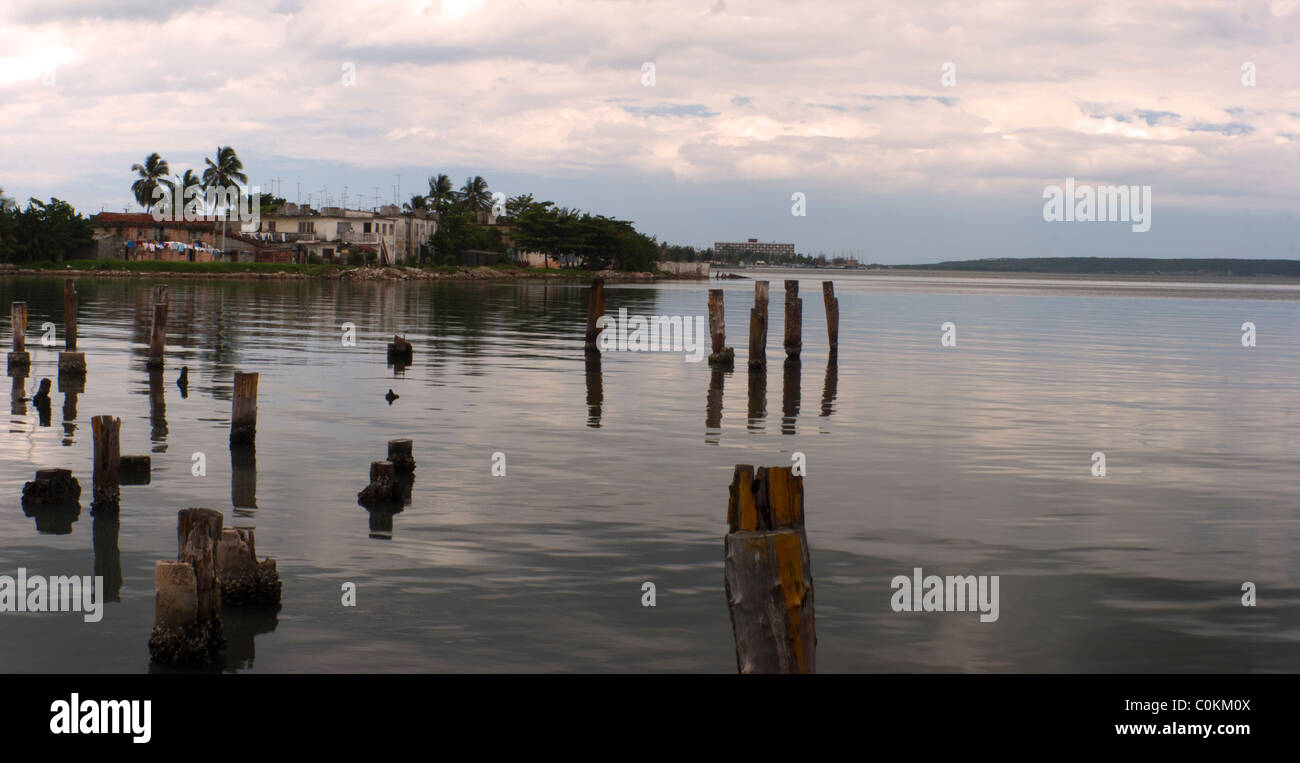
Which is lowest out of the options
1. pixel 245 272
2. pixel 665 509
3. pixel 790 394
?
pixel 665 509

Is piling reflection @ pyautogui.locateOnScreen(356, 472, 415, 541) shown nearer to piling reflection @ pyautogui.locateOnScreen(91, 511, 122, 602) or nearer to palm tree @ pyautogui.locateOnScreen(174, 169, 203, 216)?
piling reflection @ pyautogui.locateOnScreen(91, 511, 122, 602)

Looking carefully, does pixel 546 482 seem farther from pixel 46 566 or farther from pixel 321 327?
pixel 321 327

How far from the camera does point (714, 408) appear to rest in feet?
88.1

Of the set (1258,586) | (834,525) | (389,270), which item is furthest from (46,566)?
(389,270)

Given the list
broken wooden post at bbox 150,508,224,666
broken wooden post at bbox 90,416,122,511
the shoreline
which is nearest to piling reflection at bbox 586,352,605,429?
broken wooden post at bbox 90,416,122,511

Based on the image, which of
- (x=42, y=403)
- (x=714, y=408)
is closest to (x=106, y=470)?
(x=42, y=403)

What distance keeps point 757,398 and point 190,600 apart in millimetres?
20282

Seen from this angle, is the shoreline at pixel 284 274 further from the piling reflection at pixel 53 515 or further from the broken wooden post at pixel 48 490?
the piling reflection at pixel 53 515

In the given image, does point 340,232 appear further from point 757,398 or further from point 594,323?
point 757,398

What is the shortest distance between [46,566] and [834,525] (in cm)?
917

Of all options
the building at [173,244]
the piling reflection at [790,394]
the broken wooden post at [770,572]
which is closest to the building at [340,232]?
the building at [173,244]

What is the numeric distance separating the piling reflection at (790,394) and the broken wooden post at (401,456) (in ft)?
28.4

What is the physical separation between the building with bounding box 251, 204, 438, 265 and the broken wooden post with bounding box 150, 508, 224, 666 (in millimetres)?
125075

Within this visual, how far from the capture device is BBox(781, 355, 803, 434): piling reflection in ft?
81.9
